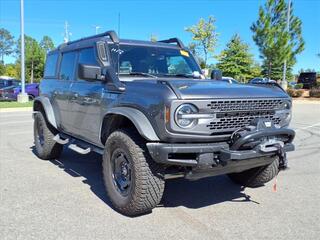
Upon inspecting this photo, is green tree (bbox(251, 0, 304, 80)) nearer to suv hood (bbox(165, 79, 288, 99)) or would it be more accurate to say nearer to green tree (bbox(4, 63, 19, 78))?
suv hood (bbox(165, 79, 288, 99))

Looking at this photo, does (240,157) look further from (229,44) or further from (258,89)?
(229,44)

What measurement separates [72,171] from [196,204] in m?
2.48

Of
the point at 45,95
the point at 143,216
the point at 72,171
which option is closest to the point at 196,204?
the point at 143,216

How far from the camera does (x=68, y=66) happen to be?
6.29 m

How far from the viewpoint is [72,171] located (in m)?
6.22

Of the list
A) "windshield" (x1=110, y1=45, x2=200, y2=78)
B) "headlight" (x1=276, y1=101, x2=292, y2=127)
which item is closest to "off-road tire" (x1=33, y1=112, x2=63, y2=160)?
"windshield" (x1=110, y1=45, x2=200, y2=78)

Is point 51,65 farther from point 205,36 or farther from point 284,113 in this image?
point 205,36

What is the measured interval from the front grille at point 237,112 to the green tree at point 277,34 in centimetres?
2833

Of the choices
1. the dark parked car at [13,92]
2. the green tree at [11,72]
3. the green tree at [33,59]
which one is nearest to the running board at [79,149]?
the dark parked car at [13,92]

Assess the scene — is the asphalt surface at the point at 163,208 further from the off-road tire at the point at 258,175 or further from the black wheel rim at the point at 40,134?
the black wheel rim at the point at 40,134

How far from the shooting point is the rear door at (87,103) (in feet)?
16.2

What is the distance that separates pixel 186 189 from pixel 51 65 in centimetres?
367

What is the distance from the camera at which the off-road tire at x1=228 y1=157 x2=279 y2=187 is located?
507cm

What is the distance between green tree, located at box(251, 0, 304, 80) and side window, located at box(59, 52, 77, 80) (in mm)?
27074
